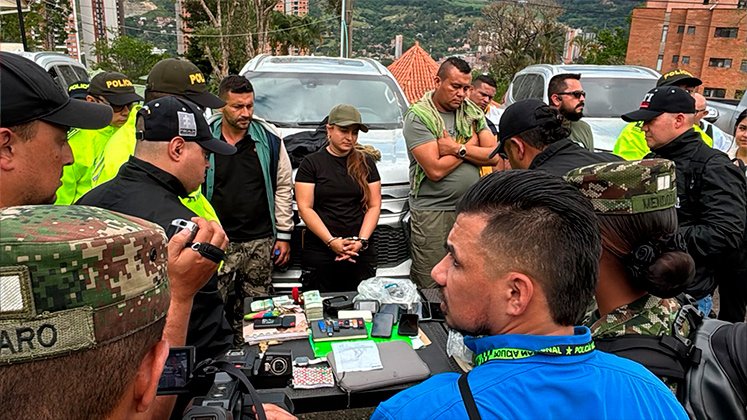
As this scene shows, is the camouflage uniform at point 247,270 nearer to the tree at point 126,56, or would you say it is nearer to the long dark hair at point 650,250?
the long dark hair at point 650,250

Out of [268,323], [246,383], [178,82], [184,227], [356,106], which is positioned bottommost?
[268,323]

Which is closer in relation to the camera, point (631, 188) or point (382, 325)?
point (631, 188)

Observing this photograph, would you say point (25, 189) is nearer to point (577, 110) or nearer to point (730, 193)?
point (730, 193)

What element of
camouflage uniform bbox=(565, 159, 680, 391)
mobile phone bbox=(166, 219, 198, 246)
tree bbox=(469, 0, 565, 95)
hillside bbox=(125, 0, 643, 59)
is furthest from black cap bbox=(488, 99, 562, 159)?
hillside bbox=(125, 0, 643, 59)

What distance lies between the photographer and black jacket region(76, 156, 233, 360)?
2.02 m

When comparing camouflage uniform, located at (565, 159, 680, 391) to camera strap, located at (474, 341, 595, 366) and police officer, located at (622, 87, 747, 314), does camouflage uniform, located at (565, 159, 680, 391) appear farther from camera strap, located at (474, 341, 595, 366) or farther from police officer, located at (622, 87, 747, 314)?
police officer, located at (622, 87, 747, 314)

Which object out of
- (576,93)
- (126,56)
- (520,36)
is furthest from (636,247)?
(520,36)

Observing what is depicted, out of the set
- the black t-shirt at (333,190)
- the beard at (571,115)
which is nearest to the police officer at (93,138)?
the black t-shirt at (333,190)

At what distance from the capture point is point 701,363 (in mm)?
1451

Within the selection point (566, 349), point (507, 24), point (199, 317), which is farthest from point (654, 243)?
point (507, 24)

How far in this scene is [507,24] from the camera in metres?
43.9

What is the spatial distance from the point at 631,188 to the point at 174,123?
1.91m

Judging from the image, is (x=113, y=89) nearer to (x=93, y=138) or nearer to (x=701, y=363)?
(x=93, y=138)

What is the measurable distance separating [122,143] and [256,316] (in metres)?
1.48
